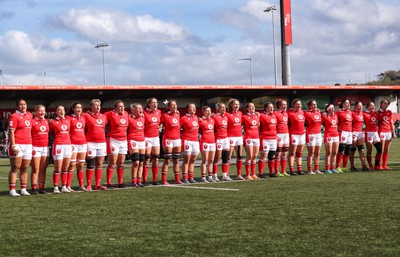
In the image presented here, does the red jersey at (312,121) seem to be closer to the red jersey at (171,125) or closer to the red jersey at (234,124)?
the red jersey at (234,124)

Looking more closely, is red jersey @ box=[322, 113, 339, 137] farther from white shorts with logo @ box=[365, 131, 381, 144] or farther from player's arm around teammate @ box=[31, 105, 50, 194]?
player's arm around teammate @ box=[31, 105, 50, 194]

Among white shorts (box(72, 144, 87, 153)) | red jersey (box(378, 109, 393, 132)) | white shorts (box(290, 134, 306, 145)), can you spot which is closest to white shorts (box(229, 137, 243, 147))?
white shorts (box(290, 134, 306, 145))

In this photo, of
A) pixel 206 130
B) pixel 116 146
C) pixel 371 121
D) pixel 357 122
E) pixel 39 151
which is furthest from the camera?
pixel 371 121

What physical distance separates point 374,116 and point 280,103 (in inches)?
107

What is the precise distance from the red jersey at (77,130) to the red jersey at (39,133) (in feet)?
1.76

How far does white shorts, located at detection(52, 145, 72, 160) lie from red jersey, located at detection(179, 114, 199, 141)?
2665mm

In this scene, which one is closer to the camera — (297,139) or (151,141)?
(151,141)

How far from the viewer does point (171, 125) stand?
13336mm

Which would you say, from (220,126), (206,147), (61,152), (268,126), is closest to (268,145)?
(268,126)

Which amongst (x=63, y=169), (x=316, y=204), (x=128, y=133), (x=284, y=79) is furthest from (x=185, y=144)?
(x=284, y=79)

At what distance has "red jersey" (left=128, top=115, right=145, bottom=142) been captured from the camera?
12.8m

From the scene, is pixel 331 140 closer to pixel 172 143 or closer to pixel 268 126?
pixel 268 126

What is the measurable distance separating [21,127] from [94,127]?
4.81 feet

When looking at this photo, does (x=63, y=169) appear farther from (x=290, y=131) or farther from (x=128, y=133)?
(x=290, y=131)
